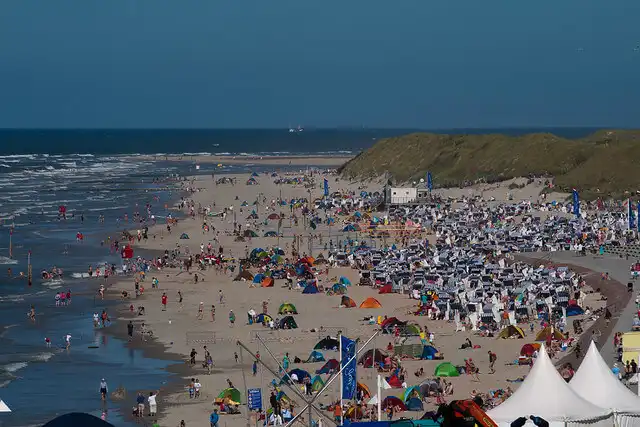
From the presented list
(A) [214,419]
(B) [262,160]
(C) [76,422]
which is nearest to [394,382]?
(A) [214,419]

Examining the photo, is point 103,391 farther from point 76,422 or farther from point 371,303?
point 76,422

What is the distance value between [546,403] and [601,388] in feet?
5.24

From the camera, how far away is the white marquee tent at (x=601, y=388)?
1983 centimetres

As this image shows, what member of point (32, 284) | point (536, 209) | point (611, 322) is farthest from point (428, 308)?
point (536, 209)

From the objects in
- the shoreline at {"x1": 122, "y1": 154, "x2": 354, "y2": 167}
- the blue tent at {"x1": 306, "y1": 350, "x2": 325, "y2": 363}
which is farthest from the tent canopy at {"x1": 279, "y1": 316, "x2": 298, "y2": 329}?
the shoreline at {"x1": 122, "y1": 154, "x2": 354, "y2": 167}

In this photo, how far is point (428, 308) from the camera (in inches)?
1575

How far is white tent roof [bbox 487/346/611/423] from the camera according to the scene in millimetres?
18953

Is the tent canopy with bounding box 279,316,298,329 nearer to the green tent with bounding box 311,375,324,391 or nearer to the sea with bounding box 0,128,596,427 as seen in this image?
the sea with bounding box 0,128,596,427

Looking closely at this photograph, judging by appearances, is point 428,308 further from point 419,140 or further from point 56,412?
point 419,140

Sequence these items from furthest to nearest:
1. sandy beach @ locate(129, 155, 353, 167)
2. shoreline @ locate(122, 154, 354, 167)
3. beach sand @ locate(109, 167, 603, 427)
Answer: shoreline @ locate(122, 154, 354, 167) < sandy beach @ locate(129, 155, 353, 167) < beach sand @ locate(109, 167, 603, 427)

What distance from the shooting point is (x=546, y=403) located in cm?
1942

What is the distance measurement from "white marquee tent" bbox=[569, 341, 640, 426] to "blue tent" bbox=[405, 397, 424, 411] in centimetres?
597

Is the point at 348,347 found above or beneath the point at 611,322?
above

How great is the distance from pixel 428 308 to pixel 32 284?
64.4 feet
